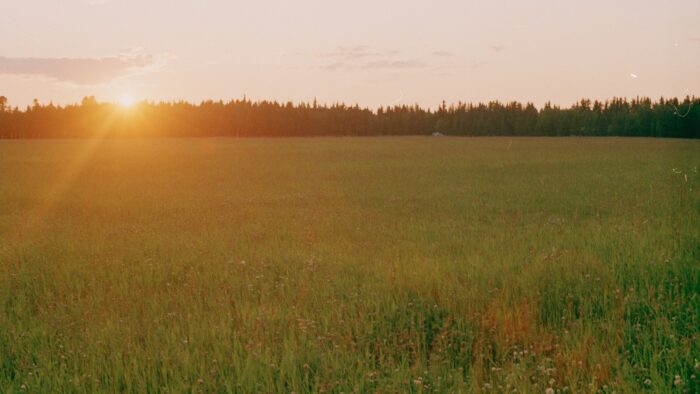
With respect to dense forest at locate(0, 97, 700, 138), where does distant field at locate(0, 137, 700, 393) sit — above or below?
below

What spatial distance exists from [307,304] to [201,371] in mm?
2451

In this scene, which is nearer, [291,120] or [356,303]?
[356,303]

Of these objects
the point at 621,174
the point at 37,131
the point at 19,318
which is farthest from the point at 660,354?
the point at 37,131

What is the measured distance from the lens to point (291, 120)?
149 m

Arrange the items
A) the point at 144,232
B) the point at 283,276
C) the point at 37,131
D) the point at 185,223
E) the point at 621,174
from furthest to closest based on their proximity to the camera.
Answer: the point at 37,131 → the point at 621,174 → the point at 185,223 → the point at 144,232 → the point at 283,276

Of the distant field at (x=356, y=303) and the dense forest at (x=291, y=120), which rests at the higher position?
the dense forest at (x=291, y=120)

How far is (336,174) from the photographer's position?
37.5 m

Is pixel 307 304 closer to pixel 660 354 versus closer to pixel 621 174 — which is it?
pixel 660 354

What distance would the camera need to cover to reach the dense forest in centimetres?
14062

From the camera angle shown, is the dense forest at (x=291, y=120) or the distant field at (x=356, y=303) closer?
the distant field at (x=356, y=303)

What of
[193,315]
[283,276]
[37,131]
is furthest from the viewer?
[37,131]

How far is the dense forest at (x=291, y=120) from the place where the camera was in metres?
141

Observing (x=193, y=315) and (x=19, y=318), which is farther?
(x=19, y=318)

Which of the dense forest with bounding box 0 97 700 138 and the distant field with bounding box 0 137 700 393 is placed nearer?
the distant field with bounding box 0 137 700 393
